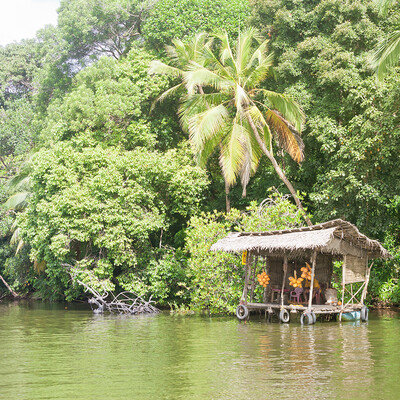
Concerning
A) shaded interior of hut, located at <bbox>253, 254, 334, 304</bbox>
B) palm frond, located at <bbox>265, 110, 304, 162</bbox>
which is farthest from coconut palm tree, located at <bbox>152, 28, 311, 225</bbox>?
shaded interior of hut, located at <bbox>253, 254, 334, 304</bbox>

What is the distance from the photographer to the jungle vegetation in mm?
17188

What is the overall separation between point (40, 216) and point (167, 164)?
4885 mm

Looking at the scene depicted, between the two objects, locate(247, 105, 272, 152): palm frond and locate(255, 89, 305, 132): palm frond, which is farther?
locate(255, 89, 305, 132): palm frond

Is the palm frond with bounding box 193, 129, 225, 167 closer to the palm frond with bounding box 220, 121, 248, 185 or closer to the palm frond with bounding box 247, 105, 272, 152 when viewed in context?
the palm frond with bounding box 220, 121, 248, 185

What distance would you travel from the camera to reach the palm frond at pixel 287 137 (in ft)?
59.8

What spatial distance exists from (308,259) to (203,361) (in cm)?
778

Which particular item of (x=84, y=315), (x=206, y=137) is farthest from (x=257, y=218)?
(x=84, y=315)

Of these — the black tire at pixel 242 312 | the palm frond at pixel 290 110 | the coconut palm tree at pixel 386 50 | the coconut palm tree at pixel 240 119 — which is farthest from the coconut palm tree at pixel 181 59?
the coconut palm tree at pixel 386 50

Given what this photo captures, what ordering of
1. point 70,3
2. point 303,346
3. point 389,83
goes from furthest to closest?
point 70,3 < point 389,83 < point 303,346

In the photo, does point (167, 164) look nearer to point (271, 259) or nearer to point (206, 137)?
point (206, 137)

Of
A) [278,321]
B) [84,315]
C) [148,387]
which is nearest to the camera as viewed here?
[148,387]

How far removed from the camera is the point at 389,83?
16.8 m

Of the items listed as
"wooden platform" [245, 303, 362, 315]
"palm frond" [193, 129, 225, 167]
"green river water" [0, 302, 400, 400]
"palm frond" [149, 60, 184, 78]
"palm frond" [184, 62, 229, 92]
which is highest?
"palm frond" [149, 60, 184, 78]

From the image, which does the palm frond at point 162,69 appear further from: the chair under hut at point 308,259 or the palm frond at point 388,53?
the palm frond at point 388,53
